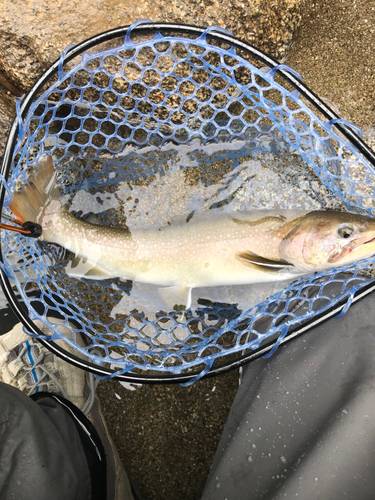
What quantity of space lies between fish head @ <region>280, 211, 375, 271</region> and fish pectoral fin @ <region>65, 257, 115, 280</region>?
1.01m

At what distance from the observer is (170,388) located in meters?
2.27

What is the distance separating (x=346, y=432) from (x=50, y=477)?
1223 millimetres

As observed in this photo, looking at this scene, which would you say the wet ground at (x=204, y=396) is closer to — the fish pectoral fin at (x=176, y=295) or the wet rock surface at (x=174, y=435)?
the wet rock surface at (x=174, y=435)

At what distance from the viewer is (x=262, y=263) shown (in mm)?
1881

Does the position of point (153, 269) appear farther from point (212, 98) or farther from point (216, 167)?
point (212, 98)

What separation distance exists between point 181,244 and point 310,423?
105 cm

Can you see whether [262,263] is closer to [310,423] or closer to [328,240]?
[328,240]

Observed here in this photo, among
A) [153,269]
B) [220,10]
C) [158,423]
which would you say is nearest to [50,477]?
[158,423]

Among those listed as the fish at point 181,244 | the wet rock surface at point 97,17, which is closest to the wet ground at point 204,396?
the wet rock surface at point 97,17

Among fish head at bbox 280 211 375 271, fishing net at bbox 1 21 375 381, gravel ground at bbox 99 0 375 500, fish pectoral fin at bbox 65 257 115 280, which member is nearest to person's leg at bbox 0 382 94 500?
fishing net at bbox 1 21 375 381

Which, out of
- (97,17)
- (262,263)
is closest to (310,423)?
(262,263)

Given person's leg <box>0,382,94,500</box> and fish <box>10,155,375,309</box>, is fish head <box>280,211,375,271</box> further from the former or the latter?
person's leg <box>0,382,94,500</box>

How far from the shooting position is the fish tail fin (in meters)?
1.91

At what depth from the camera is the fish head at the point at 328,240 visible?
5.48ft
